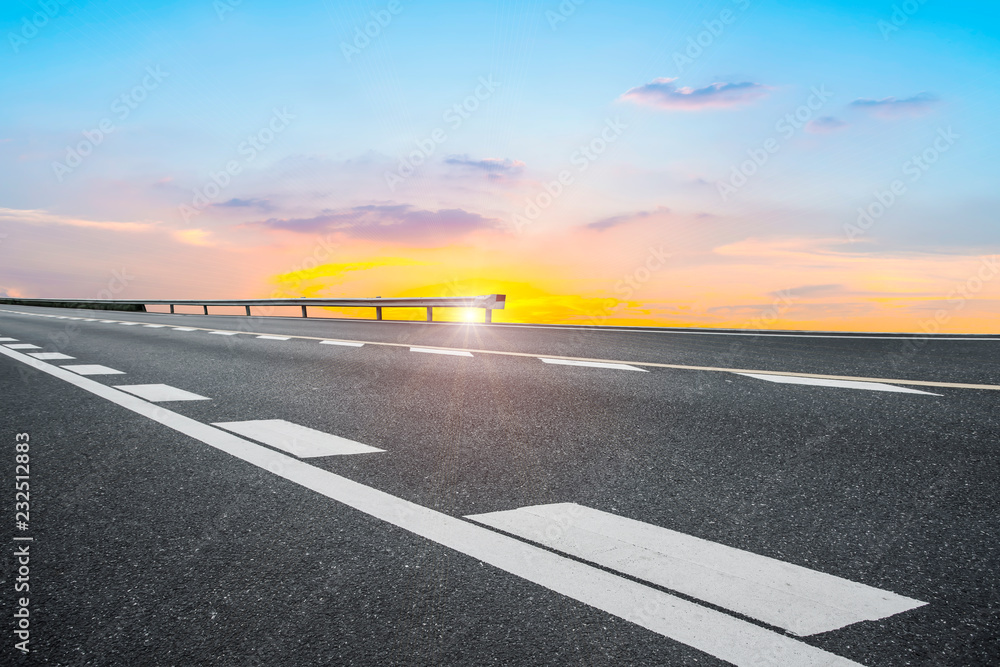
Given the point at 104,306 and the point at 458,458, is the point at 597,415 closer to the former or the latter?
the point at 458,458

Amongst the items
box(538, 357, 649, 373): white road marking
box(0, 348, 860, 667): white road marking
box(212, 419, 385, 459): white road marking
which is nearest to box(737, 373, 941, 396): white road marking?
box(538, 357, 649, 373): white road marking

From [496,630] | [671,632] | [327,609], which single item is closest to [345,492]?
[327,609]

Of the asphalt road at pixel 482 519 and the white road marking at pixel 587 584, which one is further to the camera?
the asphalt road at pixel 482 519

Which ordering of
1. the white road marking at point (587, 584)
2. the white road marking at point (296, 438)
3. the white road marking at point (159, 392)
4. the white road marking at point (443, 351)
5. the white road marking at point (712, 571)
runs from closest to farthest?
the white road marking at point (587, 584), the white road marking at point (712, 571), the white road marking at point (296, 438), the white road marking at point (159, 392), the white road marking at point (443, 351)

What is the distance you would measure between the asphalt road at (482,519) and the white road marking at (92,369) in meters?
1.35

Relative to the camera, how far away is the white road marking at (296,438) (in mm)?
4055

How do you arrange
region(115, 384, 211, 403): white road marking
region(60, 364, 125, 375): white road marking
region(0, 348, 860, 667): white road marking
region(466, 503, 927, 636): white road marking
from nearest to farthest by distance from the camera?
region(0, 348, 860, 667): white road marking
region(466, 503, 927, 636): white road marking
region(115, 384, 211, 403): white road marking
region(60, 364, 125, 375): white road marking

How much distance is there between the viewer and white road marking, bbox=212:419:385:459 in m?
4.05

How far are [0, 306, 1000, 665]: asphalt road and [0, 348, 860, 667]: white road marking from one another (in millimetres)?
10

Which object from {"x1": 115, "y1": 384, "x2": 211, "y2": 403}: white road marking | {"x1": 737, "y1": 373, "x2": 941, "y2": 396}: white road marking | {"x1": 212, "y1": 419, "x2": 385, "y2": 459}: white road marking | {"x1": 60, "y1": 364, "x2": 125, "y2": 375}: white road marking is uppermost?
{"x1": 60, "y1": 364, "x2": 125, "y2": 375}: white road marking

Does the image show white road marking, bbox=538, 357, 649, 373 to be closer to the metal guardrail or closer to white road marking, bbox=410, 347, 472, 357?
white road marking, bbox=410, 347, 472, 357

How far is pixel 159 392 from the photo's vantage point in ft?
21.5

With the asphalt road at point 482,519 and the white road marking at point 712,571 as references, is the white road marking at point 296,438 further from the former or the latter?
the white road marking at point 712,571

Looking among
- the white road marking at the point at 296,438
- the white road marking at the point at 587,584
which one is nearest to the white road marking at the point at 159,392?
the white road marking at the point at 296,438
